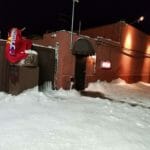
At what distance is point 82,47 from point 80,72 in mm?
1663

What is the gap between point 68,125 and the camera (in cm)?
698

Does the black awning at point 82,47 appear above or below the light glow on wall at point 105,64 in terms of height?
above

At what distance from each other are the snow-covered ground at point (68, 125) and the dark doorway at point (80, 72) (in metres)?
4.28

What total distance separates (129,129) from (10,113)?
360 cm

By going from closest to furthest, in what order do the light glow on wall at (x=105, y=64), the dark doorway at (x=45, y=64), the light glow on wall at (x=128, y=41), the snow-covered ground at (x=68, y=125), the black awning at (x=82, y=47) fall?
1. the snow-covered ground at (x=68, y=125)
2. the dark doorway at (x=45, y=64)
3. the black awning at (x=82, y=47)
4. the light glow on wall at (x=105, y=64)
5. the light glow on wall at (x=128, y=41)

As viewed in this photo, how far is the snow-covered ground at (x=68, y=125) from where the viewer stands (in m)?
5.63

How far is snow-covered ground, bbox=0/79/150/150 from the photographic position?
563 centimetres

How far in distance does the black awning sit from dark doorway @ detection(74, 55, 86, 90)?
610mm

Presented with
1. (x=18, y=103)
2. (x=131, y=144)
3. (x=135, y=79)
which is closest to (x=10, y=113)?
(x=18, y=103)

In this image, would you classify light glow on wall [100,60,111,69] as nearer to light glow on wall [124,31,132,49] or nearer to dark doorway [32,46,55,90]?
light glow on wall [124,31,132,49]

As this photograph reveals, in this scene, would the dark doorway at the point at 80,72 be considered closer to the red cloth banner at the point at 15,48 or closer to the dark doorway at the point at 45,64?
the dark doorway at the point at 45,64

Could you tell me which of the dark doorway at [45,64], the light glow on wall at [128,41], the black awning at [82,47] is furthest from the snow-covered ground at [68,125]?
the light glow on wall at [128,41]

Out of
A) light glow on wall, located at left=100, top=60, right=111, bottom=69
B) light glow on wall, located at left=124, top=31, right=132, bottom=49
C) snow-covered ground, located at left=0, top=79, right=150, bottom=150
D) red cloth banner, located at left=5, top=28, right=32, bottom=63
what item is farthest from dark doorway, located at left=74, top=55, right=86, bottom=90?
light glow on wall, located at left=124, top=31, right=132, bottom=49

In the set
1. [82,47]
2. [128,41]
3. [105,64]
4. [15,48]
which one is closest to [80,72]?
[82,47]
